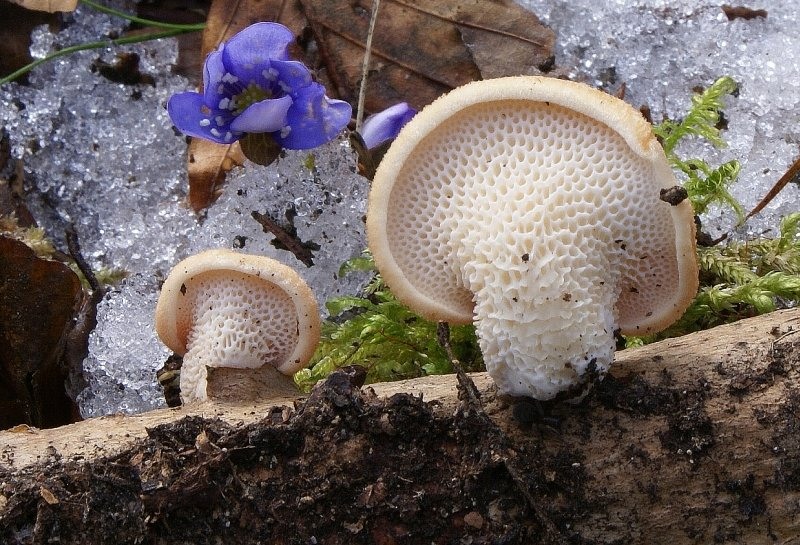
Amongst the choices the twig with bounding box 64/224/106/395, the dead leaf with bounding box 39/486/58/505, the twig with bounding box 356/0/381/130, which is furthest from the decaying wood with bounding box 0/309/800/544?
the twig with bounding box 356/0/381/130

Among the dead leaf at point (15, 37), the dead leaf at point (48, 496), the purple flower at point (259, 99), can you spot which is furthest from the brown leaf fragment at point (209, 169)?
the dead leaf at point (48, 496)

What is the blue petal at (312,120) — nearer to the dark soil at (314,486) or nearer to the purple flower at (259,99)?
the purple flower at (259,99)

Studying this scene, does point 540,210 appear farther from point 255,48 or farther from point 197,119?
point 197,119

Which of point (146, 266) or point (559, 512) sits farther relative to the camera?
point (146, 266)

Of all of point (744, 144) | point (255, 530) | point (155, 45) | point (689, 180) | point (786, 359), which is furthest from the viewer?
point (155, 45)

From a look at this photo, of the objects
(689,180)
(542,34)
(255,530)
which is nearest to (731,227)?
(689,180)

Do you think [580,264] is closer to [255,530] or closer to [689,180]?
[255,530]

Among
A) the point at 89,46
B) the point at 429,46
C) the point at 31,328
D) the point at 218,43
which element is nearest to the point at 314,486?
the point at 31,328

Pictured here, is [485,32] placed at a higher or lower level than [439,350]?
higher
